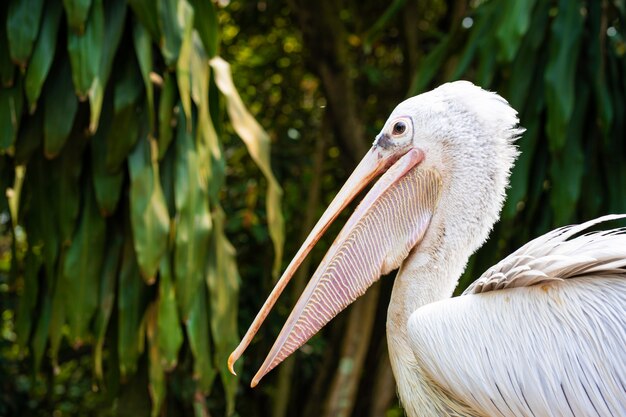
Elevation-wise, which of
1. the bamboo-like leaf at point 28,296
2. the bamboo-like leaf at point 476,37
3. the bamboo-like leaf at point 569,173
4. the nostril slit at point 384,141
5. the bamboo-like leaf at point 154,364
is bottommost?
the bamboo-like leaf at point 154,364

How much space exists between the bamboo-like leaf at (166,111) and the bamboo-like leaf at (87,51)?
0.35m

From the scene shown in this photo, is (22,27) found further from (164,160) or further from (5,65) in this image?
(164,160)

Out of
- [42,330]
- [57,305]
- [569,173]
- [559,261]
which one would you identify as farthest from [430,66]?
[559,261]

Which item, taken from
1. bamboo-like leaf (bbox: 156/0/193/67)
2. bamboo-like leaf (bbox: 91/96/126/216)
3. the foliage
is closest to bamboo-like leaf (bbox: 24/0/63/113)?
the foliage

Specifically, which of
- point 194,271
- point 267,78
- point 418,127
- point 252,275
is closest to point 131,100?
point 194,271

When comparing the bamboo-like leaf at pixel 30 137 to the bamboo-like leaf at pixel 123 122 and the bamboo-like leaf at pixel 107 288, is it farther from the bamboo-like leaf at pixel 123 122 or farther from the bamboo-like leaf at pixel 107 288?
the bamboo-like leaf at pixel 107 288

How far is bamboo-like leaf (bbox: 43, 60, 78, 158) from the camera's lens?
16.0 feet

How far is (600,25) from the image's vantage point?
5504mm

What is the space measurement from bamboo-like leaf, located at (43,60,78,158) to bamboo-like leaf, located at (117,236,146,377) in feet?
1.99

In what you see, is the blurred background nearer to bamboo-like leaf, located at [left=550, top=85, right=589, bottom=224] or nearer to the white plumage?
bamboo-like leaf, located at [left=550, top=85, right=589, bottom=224]

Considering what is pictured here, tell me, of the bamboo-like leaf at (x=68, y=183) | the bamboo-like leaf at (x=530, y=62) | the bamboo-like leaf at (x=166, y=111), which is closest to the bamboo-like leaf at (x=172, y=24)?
the bamboo-like leaf at (x=166, y=111)

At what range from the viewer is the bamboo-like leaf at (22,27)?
4773 mm

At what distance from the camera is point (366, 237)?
343 cm

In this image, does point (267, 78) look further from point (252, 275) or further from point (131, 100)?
point (131, 100)
